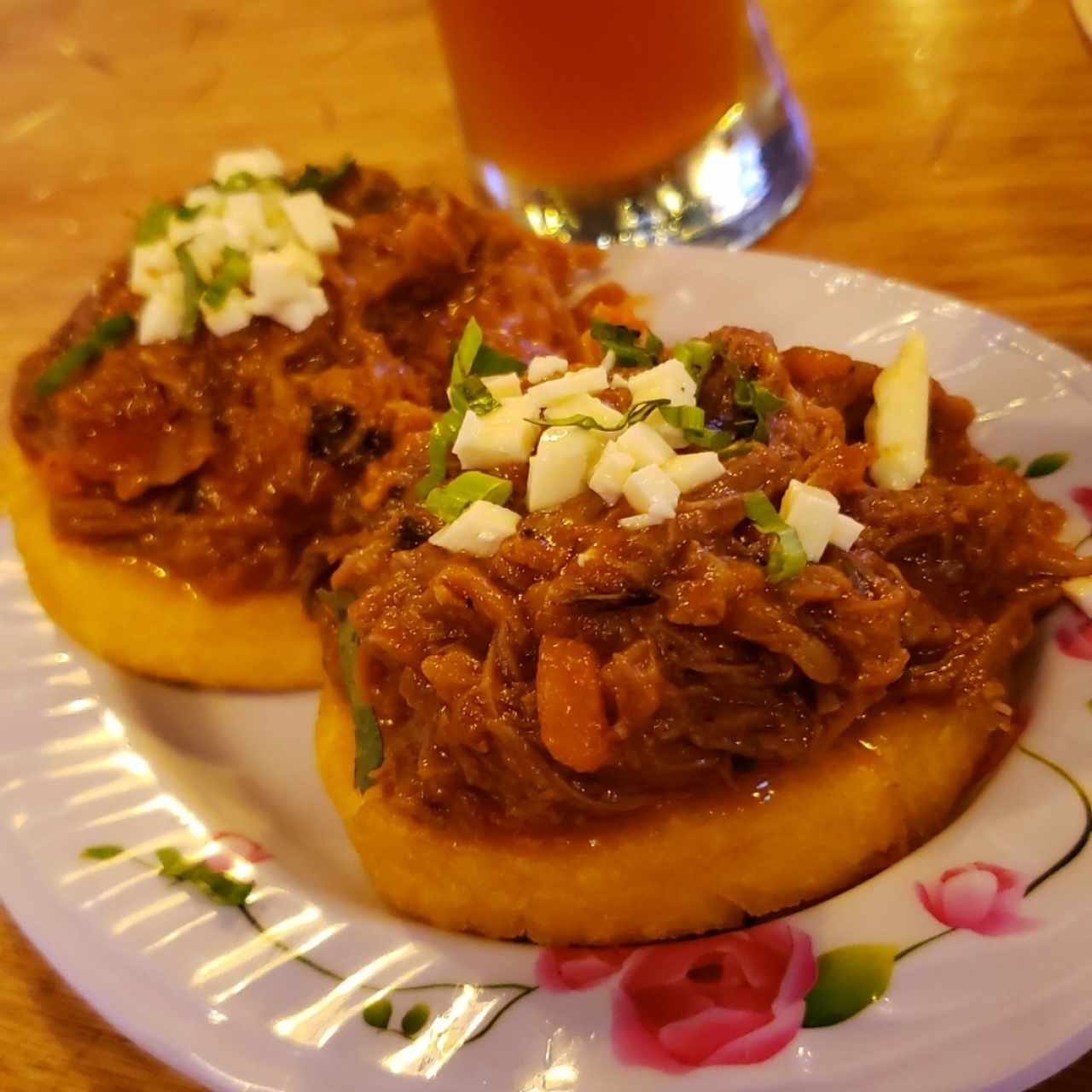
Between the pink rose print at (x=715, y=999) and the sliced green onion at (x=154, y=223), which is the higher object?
the sliced green onion at (x=154, y=223)

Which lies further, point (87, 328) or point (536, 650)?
point (87, 328)

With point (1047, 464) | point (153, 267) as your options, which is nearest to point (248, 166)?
point (153, 267)

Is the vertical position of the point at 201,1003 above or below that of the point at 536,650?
below

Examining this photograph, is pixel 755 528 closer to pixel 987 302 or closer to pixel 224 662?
pixel 224 662

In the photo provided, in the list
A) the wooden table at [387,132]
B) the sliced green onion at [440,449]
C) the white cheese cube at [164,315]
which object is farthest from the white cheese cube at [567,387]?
the wooden table at [387,132]

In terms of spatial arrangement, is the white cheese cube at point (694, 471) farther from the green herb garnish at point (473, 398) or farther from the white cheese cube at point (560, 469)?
the green herb garnish at point (473, 398)

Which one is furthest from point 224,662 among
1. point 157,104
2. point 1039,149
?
point 157,104
